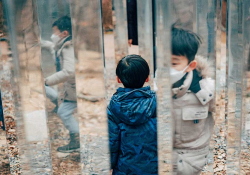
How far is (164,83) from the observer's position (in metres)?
1.68

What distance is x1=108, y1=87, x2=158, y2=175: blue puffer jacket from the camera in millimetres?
1278

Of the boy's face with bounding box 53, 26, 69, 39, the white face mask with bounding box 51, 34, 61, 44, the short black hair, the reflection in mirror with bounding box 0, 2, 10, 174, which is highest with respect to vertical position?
the short black hair

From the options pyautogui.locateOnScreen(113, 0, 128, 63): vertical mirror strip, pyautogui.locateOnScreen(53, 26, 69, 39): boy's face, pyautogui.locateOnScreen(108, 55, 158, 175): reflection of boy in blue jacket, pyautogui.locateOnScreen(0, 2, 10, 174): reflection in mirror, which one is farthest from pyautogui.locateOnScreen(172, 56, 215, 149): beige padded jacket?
pyautogui.locateOnScreen(0, 2, 10, 174): reflection in mirror

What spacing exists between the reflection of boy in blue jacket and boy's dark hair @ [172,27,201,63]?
32 centimetres

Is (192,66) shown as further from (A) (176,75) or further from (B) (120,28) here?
(B) (120,28)

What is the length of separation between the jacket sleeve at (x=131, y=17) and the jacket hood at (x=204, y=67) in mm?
408

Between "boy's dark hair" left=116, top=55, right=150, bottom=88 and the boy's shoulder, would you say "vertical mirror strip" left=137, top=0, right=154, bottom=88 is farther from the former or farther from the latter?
"boy's dark hair" left=116, top=55, right=150, bottom=88

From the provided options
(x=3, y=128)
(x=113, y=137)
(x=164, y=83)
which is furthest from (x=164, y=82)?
(x=3, y=128)

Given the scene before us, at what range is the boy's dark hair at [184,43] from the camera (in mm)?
1567

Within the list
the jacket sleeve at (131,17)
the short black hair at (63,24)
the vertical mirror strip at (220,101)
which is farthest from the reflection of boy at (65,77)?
the vertical mirror strip at (220,101)

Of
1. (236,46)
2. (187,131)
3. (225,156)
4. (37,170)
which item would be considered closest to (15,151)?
(37,170)

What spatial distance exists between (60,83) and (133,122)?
578mm

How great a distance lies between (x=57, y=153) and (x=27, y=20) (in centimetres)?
75

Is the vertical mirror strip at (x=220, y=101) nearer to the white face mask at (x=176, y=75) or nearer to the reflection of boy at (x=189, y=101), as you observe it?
the reflection of boy at (x=189, y=101)
